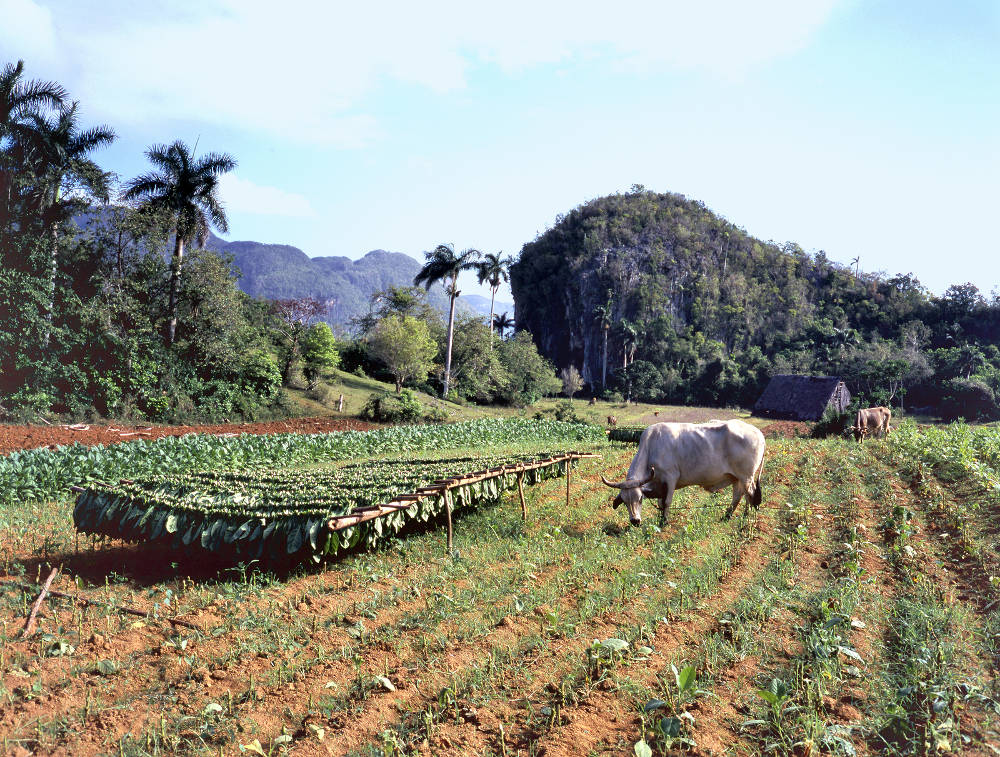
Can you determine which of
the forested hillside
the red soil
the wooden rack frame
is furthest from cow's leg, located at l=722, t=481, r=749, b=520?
the forested hillside

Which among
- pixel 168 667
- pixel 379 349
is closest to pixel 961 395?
pixel 379 349

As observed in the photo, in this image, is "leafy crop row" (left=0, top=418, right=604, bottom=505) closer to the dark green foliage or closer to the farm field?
the farm field

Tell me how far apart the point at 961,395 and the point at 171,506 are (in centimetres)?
6739

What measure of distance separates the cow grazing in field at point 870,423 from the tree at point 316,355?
117ft

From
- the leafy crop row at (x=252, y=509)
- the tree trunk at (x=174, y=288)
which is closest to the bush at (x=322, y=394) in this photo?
the tree trunk at (x=174, y=288)

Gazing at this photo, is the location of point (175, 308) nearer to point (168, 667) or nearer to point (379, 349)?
point (379, 349)

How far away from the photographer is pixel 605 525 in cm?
1263

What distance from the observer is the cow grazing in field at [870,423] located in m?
31.2

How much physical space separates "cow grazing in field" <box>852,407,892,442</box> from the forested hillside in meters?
34.6

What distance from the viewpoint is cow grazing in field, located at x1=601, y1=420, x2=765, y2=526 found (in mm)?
12531

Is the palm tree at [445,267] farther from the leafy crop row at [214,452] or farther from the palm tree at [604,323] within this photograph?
the palm tree at [604,323]

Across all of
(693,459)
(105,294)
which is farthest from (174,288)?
(693,459)

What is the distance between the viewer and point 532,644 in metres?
6.96

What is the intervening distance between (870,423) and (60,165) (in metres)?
46.9
